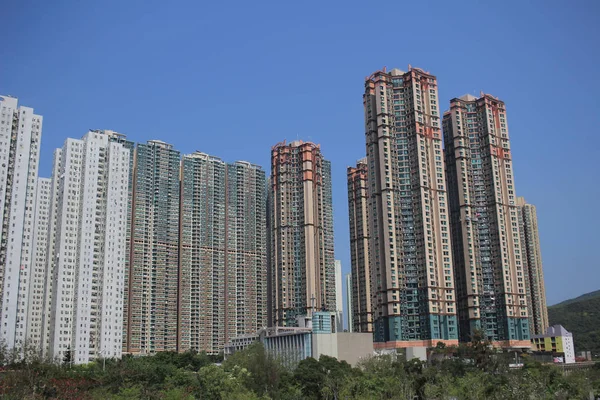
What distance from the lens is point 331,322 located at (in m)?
78.8

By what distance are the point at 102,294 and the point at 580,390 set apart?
5300 centimetres

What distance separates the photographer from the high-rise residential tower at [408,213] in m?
76.1

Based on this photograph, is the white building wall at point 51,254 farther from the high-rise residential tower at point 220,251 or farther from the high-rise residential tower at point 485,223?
the high-rise residential tower at point 485,223

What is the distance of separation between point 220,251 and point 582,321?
236 feet

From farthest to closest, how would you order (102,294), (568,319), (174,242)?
(568,319)
(174,242)
(102,294)

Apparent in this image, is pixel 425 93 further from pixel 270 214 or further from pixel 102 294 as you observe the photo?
pixel 102 294

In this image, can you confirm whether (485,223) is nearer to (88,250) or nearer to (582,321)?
(88,250)

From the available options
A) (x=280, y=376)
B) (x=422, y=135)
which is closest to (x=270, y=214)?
(x=422, y=135)

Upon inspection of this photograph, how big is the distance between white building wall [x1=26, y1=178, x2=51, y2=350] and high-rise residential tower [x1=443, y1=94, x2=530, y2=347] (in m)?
53.1

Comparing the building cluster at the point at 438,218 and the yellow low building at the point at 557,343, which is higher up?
the building cluster at the point at 438,218

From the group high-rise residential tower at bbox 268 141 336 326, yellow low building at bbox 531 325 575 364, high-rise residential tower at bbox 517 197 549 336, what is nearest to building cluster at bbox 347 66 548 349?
yellow low building at bbox 531 325 575 364

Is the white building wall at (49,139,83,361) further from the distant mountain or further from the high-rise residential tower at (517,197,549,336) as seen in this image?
the distant mountain

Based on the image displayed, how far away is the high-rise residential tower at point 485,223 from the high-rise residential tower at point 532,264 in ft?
63.5

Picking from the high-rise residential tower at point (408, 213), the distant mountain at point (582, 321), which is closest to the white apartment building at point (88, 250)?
the high-rise residential tower at point (408, 213)
